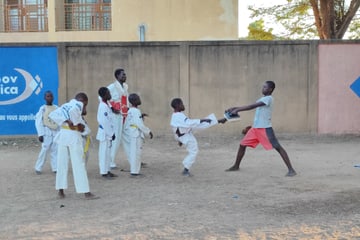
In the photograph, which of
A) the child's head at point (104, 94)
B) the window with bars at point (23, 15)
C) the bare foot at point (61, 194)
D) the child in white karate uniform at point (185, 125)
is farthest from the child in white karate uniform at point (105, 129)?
the window with bars at point (23, 15)

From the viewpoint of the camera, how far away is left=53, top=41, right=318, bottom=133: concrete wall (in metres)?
11.7

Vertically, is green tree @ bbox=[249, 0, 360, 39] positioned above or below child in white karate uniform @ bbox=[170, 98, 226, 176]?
above

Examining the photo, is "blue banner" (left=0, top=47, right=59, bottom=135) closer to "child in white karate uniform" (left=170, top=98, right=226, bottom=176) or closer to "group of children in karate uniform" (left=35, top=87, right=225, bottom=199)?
"group of children in karate uniform" (left=35, top=87, right=225, bottom=199)

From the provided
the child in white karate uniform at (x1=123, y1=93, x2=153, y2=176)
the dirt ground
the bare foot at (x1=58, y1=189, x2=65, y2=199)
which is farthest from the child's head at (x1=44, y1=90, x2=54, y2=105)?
the bare foot at (x1=58, y1=189, x2=65, y2=199)

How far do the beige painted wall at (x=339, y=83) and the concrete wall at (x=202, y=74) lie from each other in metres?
0.19

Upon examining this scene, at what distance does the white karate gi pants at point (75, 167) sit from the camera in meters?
6.29

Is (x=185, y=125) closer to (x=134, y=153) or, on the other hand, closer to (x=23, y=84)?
(x=134, y=153)

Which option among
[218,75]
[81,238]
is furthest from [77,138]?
[218,75]

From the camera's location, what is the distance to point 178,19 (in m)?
18.0

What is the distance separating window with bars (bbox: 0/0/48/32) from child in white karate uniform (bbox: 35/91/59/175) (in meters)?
12.5

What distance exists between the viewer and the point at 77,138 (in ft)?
20.8

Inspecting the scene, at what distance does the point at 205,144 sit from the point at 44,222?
241 inches

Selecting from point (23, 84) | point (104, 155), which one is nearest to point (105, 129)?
point (104, 155)

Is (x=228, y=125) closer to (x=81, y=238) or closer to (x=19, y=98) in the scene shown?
(x=19, y=98)
